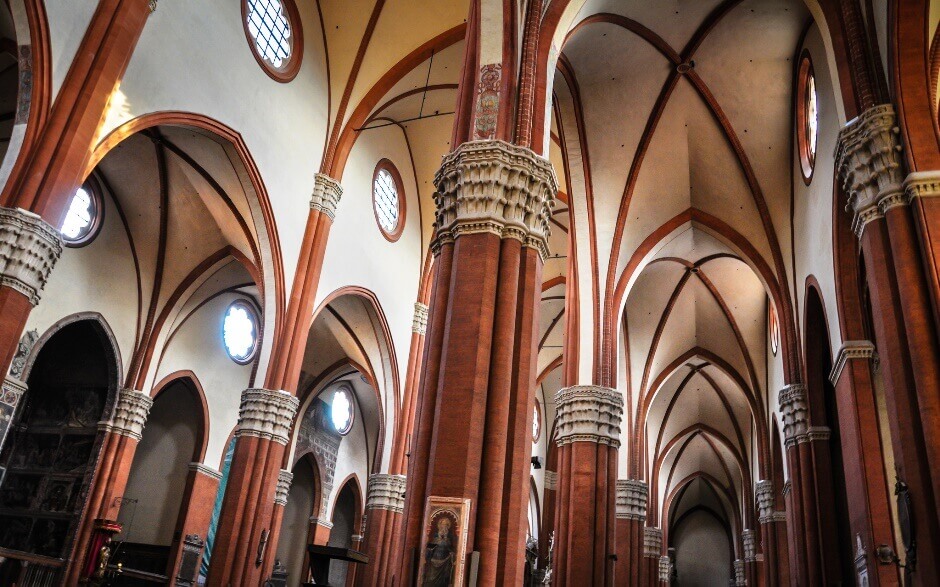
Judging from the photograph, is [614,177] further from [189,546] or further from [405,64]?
[189,546]

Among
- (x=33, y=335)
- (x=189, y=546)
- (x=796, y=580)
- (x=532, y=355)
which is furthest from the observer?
(x=189, y=546)

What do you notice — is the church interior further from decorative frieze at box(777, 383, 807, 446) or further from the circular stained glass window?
the circular stained glass window

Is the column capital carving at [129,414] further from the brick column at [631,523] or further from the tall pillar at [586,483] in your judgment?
the brick column at [631,523]

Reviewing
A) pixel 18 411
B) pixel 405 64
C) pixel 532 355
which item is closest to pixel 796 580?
pixel 532 355

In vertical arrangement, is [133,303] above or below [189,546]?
above

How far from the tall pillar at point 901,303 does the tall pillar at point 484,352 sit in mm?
3653

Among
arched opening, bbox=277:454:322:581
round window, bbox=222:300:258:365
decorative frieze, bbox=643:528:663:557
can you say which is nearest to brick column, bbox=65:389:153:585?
round window, bbox=222:300:258:365

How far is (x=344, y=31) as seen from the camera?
16.4m

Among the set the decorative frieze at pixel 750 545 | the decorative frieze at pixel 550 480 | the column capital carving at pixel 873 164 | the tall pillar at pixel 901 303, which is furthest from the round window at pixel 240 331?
the decorative frieze at pixel 750 545

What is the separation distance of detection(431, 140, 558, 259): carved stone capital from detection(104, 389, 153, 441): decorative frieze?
11591 millimetres

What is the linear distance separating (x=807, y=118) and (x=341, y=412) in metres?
17.7

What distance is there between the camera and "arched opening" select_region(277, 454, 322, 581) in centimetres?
2536

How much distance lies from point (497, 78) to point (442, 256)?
266 cm

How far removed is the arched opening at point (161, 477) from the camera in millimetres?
20125
